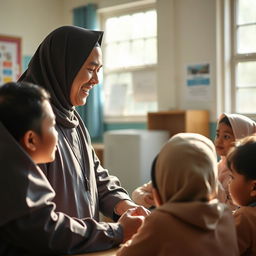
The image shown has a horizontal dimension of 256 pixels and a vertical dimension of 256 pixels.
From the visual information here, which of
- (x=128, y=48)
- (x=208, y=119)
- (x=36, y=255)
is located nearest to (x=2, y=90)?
(x=36, y=255)

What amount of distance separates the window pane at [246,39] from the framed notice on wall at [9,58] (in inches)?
103

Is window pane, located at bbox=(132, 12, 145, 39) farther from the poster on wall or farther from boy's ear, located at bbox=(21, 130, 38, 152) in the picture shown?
boy's ear, located at bbox=(21, 130, 38, 152)

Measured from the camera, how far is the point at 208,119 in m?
4.48

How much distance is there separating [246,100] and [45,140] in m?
3.58

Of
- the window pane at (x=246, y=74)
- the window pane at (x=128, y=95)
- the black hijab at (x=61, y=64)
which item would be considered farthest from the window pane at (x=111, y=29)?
the black hijab at (x=61, y=64)

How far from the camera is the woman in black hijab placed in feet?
5.49

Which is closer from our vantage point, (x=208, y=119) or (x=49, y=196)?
(x=49, y=196)

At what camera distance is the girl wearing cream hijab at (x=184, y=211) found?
1.10 metres

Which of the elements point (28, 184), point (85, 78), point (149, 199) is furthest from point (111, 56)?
point (28, 184)

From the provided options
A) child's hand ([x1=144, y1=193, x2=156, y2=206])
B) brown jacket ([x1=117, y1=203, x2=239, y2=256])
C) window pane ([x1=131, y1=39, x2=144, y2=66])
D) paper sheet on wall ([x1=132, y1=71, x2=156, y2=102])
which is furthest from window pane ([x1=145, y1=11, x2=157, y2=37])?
brown jacket ([x1=117, y1=203, x2=239, y2=256])

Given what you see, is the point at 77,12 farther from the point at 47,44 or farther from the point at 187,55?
the point at 47,44

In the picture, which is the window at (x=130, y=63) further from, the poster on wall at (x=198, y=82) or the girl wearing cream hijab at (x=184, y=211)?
the girl wearing cream hijab at (x=184, y=211)

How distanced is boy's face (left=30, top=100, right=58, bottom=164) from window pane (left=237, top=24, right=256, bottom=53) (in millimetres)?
3600

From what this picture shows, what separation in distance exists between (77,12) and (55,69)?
3964 millimetres
